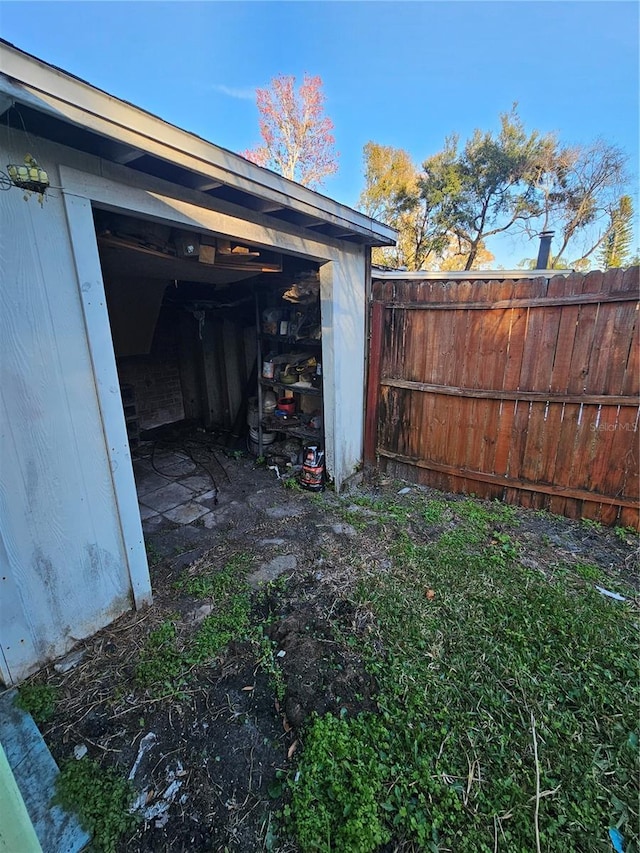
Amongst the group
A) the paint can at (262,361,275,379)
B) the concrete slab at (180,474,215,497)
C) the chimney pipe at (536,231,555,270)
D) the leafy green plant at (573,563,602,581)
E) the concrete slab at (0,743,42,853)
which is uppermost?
the chimney pipe at (536,231,555,270)

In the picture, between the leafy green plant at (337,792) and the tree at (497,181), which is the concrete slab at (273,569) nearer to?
the leafy green plant at (337,792)

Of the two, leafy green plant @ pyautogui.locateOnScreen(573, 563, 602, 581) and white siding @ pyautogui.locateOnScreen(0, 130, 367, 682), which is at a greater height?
white siding @ pyautogui.locateOnScreen(0, 130, 367, 682)

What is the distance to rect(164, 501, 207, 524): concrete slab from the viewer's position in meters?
3.30

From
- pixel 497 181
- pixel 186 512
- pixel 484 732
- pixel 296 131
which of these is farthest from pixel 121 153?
pixel 296 131

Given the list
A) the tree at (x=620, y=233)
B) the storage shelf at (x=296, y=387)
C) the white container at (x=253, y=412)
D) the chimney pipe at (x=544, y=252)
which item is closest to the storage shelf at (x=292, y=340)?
the storage shelf at (x=296, y=387)

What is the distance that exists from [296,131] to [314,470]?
1516 cm

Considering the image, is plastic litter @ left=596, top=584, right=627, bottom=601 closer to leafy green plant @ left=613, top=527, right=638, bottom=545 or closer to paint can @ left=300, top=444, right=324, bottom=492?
leafy green plant @ left=613, top=527, right=638, bottom=545

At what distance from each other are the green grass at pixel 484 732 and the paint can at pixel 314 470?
157 centimetres

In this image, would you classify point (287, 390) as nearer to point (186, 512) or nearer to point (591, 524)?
point (186, 512)

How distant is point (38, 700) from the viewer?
5.35 feet

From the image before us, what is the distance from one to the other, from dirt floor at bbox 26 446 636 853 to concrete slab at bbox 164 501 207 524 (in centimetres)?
16

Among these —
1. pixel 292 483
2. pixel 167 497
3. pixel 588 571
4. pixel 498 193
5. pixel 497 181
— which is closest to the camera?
pixel 588 571

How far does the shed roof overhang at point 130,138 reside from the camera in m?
1.29

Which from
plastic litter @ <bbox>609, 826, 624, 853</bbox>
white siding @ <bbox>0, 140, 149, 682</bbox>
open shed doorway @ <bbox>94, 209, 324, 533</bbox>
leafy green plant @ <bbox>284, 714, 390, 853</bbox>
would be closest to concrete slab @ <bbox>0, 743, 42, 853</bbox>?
leafy green plant @ <bbox>284, 714, 390, 853</bbox>
